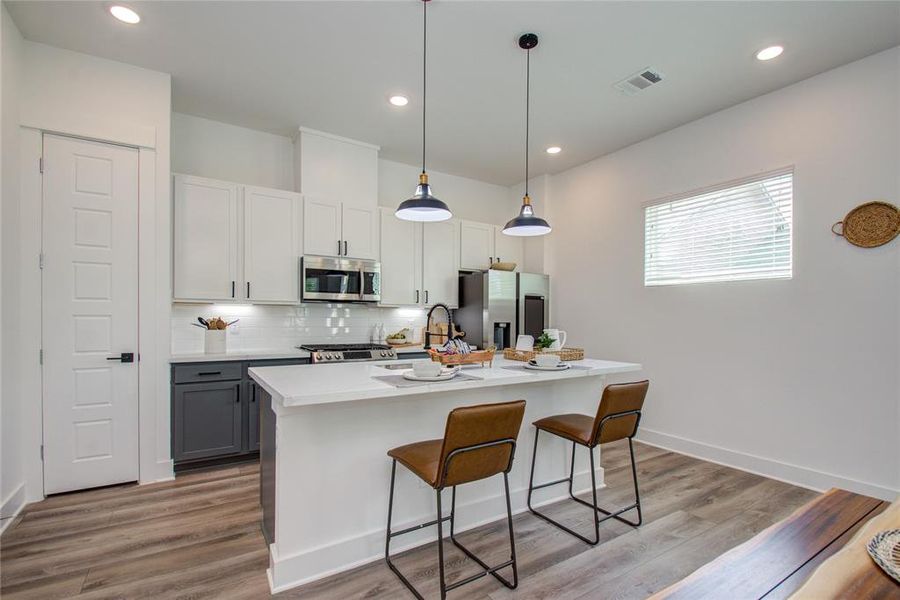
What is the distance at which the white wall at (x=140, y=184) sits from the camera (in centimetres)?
282

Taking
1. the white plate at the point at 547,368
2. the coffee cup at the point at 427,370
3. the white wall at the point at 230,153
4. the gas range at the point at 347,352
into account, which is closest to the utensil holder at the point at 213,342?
the gas range at the point at 347,352

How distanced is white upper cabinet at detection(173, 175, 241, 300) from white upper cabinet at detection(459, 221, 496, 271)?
8.23ft

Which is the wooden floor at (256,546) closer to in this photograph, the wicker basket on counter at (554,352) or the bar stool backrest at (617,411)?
the bar stool backrest at (617,411)

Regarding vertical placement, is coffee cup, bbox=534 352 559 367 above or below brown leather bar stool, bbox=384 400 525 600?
above

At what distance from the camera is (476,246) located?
210 inches

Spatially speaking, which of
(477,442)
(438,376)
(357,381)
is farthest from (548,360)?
(357,381)

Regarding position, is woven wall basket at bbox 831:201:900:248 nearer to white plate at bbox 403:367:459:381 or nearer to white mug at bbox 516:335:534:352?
white mug at bbox 516:335:534:352

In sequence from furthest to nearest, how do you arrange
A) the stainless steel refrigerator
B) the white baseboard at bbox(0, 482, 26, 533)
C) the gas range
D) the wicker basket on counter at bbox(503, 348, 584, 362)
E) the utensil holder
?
1. the stainless steel refrigerator
2. the gas range
3. the utensil holder
4. the wicker basket on counter at bbox(503, 348, 584, 362)
5. the white baseboard at bbox(0, 482, 26, 533)

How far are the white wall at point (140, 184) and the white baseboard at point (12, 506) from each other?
7cm

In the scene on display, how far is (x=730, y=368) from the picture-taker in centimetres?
368

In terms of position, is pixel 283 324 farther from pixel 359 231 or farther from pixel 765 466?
pixel 765 466

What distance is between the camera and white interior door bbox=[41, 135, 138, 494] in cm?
291

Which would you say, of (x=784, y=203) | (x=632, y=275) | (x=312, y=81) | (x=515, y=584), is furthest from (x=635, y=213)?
(x=515, y=584)

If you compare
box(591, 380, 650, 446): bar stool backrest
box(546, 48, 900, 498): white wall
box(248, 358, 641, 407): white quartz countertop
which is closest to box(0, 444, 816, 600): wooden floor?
box(546, 48, 900, 498): white wall
